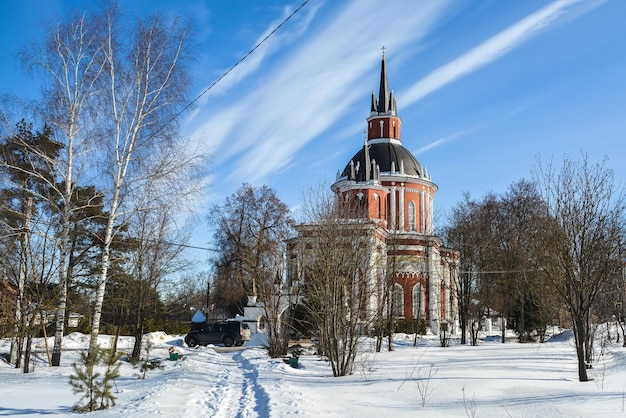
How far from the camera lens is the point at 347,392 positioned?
1148 centimetres

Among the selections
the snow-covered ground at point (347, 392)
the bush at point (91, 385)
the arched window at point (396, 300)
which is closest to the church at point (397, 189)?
the arched window at point (396, 300)

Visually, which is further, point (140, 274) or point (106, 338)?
point (106, 338)

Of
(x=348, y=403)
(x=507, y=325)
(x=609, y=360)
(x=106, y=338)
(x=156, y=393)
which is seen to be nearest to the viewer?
(x=348, y=403)

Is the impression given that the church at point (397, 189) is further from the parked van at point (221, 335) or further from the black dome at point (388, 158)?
the parked van at point (221, 335)

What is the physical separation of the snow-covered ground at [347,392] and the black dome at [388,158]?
32.8m

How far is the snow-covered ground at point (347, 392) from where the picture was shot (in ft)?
30.2

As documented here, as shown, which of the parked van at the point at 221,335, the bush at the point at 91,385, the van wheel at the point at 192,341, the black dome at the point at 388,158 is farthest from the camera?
the black dome at the point at 388,158

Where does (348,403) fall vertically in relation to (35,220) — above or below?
below

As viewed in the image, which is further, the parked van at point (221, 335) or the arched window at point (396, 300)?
the parked van at point (221, 335)

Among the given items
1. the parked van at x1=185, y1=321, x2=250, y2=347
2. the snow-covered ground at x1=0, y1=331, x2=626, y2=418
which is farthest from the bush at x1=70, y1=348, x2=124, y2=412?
the parked van at x1=185, y1=321, x2=250, y2=347

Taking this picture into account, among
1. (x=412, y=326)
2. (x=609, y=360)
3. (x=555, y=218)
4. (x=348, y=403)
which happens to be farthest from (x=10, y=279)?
(x=412, y=326)

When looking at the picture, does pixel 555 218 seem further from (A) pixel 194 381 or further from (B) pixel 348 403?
(A) pixel 194 381

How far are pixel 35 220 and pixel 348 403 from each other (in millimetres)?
10667

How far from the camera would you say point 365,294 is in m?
17.5
